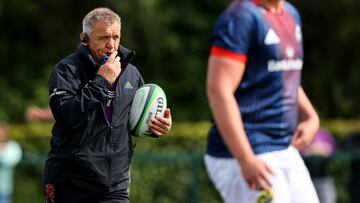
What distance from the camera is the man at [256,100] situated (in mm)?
5789

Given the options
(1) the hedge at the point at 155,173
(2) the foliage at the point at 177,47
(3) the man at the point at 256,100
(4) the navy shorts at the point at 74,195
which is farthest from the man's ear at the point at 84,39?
(2) the foliage at the point at 177,47

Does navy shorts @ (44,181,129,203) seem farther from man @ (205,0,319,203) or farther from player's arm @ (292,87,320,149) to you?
player's arm @ (292,87,320,149)

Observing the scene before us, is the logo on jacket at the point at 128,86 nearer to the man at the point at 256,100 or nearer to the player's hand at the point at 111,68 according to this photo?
the player's hand at the point at 111,68

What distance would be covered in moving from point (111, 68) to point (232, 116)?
116cm

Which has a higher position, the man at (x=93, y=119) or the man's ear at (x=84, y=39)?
the man's ear at (x=84, y=39)

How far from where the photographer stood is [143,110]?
688 centimetres

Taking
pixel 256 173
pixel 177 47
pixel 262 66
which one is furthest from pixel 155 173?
pixel 256 173

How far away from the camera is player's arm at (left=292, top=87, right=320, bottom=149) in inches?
261

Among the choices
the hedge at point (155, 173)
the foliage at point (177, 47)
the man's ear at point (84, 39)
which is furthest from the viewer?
the foliage at point (177, 47)

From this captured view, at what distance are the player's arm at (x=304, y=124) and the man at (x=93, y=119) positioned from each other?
0.87 metres

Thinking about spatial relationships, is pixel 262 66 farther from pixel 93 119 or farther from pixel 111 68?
pixel 93 119

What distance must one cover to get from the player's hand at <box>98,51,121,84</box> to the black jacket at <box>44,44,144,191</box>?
37mm

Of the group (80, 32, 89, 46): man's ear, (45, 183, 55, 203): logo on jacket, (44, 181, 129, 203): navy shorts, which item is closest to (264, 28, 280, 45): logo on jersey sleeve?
(80, 32, 89, 46): man's ear

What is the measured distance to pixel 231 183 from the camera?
6.08 m
